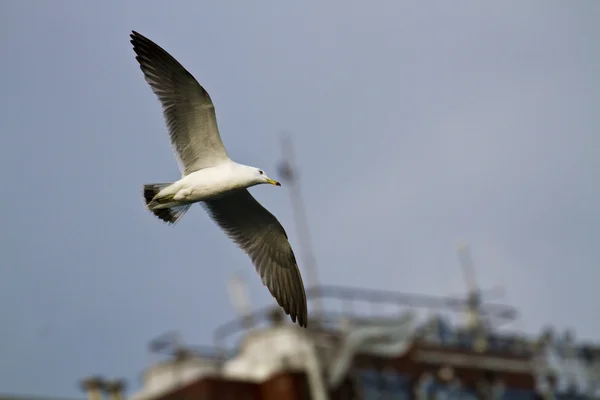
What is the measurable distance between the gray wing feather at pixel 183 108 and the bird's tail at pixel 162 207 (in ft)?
1.25

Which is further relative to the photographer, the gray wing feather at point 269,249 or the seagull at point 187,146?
the gray wing feather at point 269,249

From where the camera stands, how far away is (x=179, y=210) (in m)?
15.3

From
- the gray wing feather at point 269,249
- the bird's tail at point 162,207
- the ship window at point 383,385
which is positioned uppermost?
the bird's tail at point 162,207

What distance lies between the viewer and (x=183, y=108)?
582 inches

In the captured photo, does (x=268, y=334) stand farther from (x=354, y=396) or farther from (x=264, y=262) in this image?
(x=264, y=262)

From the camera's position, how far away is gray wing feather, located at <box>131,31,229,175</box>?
14.7 m

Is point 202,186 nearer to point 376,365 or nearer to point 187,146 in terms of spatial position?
point 187,146

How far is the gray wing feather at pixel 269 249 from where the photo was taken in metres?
16.2

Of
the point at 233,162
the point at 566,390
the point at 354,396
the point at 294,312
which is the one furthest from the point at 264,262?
the point at 566,390

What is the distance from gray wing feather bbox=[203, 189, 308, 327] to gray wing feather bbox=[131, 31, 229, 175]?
1.28m

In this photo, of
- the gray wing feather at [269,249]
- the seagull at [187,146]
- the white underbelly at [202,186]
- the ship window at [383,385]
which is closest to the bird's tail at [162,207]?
the seagull at [187,146]

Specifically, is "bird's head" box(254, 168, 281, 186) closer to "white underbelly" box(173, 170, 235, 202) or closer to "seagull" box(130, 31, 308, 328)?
"seagull" box(130, 31, 308, 328)

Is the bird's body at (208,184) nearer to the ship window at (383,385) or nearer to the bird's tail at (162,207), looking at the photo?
the bird's tail at (162,207)

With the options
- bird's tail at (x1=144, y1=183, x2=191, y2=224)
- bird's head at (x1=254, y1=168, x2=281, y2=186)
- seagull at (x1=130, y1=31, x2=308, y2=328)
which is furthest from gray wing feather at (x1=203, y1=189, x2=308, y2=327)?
bird's head at (x1=254, y1=168, x2=281, y2=186)
